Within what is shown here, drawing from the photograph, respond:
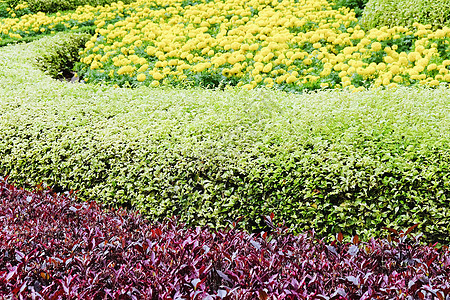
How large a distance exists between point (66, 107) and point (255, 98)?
194 centimetres

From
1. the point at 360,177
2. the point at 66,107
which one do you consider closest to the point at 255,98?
the point at 360,177

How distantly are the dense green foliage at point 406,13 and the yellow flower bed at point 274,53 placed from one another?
0.75 ft

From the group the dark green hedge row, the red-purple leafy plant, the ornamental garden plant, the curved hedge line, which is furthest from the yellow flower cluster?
the red-purple leafy plant

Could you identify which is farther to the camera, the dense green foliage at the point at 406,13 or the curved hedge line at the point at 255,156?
the dense green foliage at the point at 406,13

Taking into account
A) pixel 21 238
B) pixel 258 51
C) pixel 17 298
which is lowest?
pixel 258 51

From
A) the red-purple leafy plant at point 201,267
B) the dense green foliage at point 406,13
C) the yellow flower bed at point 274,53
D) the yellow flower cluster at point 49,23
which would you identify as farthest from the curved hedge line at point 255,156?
the yellow flower cluster at point 49,23

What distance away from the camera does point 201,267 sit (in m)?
1.84

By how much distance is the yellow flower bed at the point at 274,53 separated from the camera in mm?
4957

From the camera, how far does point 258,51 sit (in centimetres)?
616

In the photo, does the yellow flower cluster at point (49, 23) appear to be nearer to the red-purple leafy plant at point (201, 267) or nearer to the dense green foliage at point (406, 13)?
the dense green foliage at point (406, 13)

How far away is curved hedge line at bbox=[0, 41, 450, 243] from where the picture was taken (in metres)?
2.52

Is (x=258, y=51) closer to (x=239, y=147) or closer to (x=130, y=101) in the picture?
(x=130, y=101)

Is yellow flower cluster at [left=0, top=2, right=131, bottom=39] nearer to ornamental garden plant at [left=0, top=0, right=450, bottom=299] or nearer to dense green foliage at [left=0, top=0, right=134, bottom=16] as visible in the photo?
dense green foliage at [left=0, top=0, right=134, bottom=16]

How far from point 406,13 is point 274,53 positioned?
2.32 m
